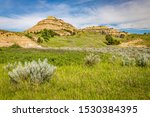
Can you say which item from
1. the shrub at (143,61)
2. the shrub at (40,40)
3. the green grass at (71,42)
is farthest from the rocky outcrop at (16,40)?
the shrub at (143,61)

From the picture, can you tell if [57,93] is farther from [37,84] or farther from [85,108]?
[85,108]

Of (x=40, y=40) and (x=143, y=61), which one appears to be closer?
(x=143, y=61)

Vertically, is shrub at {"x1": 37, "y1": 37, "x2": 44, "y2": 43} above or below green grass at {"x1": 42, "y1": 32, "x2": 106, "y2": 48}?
above

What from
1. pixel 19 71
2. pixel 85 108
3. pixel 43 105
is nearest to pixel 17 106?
pixel 43 105

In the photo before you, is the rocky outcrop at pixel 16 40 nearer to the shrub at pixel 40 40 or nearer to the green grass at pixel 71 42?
the shrub at pixel 40 40

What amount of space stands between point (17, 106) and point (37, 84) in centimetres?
184

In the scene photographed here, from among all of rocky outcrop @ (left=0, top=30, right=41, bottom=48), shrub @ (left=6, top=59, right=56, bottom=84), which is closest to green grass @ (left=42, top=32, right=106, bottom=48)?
rocky outcrop @ (left=0, top=30, right=41, bottom=48)

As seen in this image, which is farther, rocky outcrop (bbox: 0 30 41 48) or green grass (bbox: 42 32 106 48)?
green grass (bbox: 42 32 106 48)

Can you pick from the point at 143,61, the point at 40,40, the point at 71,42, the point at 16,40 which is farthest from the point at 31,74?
the point at 71,42

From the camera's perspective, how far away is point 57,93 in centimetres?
695

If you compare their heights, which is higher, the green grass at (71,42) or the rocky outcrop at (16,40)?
the rocky outcrop at (16,40)

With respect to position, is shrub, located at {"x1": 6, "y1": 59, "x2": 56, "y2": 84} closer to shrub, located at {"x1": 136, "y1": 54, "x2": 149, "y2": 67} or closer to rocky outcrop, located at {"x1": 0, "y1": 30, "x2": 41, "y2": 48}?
shrub, located at {"x1": 136, "y1": 54, "x2": 149, "y2": 67}

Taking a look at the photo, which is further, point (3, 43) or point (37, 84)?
point (3, 43)

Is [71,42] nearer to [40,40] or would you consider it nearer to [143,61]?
[40,40]
